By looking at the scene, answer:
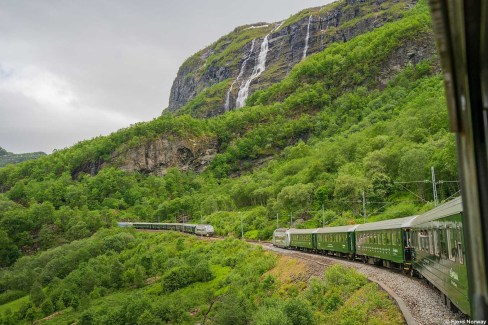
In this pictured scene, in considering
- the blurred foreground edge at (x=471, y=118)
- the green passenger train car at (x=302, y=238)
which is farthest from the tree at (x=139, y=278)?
the blurred foreground edge at (x=471, y=118)

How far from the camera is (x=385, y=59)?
12938 cm

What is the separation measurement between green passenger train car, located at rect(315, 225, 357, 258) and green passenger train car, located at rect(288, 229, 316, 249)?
1.28 metres

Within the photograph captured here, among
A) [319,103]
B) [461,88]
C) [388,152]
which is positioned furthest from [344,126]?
[461,88]

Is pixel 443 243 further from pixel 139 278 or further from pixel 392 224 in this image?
pixel 139 278

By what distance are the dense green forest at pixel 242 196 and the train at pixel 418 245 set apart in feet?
6.75

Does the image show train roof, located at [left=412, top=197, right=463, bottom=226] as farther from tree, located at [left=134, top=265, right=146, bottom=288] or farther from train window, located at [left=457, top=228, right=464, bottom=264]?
tree, located at [left=134, top=265, right=146, bottom=288]

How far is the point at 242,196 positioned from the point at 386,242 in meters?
69.0

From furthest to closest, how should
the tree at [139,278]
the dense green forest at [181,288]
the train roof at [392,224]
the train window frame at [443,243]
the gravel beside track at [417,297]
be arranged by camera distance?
the tree at [139,278] < the train roof at [392,224] < the dense green forest at [181,288] < the gravel beside track at [417,297] < the train window frame at [443,243]

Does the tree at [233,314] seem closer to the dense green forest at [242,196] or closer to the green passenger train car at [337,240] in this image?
the dense green forest at [242,196]

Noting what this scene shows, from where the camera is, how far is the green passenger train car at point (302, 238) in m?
39.3

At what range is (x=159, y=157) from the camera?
13800cm

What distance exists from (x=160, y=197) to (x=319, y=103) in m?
57.4

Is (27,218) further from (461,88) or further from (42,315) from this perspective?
(461,88)

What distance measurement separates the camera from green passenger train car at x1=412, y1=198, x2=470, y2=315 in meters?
9.66
